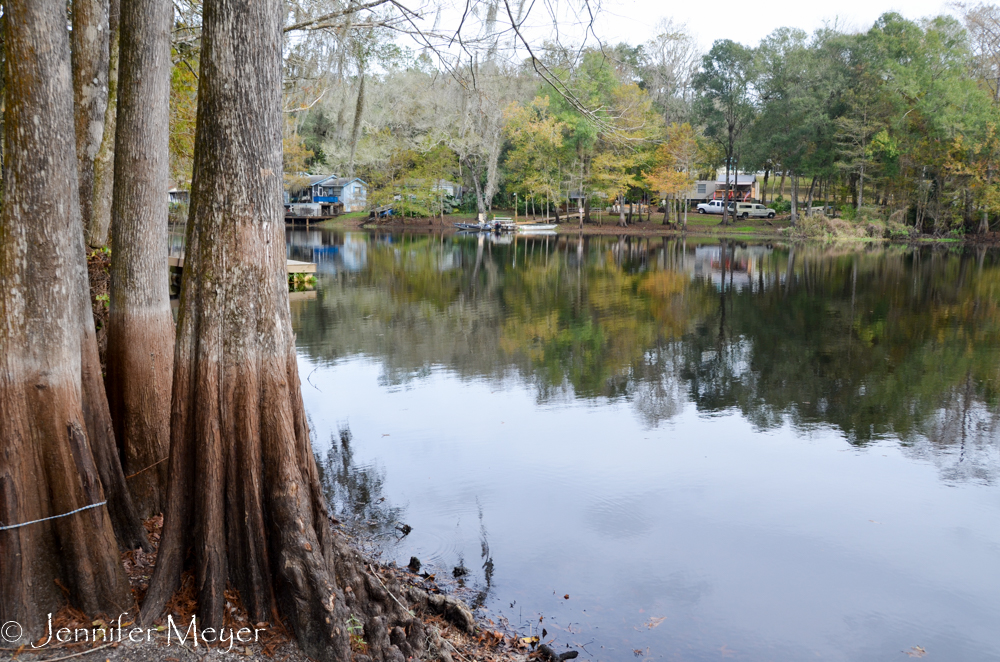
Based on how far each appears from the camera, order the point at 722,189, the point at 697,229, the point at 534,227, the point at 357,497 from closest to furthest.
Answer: the point at 357,497
the point at 697,229
the point at 534,227
the point at 722,189

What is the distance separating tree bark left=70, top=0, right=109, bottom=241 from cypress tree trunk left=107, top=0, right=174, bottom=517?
183 cm

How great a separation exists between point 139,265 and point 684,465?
6.61 m

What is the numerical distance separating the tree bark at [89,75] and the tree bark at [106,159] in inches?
25.1

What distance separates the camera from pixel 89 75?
23.6 ft

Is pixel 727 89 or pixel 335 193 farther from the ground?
pixel 727 89

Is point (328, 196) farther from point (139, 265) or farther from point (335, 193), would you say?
point (139, 265)

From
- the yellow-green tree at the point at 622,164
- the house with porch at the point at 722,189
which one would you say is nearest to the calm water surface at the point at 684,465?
the yellow-green tree at the point at 622,164

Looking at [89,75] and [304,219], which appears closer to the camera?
[89,75]

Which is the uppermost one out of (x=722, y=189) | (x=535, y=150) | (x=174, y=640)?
(x=535, y=150)

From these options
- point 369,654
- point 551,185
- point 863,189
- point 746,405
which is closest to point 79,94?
point 369,654

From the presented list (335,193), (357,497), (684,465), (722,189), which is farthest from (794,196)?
(357,497)

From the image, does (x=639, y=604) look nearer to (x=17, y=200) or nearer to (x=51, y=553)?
(x=51, y=553)

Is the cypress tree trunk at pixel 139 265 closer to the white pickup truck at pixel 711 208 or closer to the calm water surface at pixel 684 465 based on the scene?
the calm water surface at pixel 684 465

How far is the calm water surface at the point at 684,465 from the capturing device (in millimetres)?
6031
